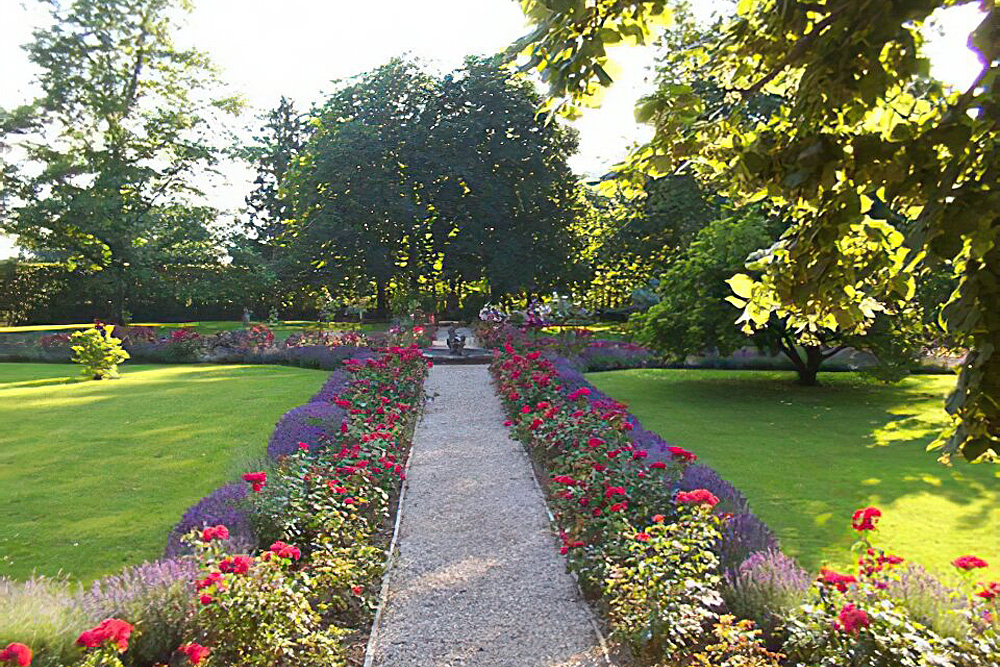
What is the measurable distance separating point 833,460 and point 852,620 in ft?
21.8

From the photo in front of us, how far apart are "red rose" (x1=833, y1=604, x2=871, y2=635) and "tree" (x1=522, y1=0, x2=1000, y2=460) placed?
1.17 m

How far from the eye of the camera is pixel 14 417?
11.6 m

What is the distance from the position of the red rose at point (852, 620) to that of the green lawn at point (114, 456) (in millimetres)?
5037

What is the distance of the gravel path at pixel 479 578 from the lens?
170 inches

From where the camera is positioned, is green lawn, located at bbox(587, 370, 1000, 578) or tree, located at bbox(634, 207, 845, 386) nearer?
green lawn, located at bbox(587, 370, 1000, 578)

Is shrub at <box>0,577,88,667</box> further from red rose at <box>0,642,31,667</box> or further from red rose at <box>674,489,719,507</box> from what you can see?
red rose at <box>674,489,719,507</box>

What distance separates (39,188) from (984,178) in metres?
30.4

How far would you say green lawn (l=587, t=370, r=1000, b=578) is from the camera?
6.41m

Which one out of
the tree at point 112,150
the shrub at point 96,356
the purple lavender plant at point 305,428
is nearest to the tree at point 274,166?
the tree at point 112,150

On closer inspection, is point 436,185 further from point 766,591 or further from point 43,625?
point 43,625

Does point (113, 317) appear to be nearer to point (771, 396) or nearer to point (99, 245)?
point (99, 245)

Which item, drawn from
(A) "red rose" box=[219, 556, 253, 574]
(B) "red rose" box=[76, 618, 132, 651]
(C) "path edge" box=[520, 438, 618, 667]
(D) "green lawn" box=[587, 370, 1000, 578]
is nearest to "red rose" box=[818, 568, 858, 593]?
(C) "path edge" box=[520, 438, 618, 667]

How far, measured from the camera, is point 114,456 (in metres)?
8.98

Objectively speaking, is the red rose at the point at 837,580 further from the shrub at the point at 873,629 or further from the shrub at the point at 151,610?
the shrub at the point at 151,610
